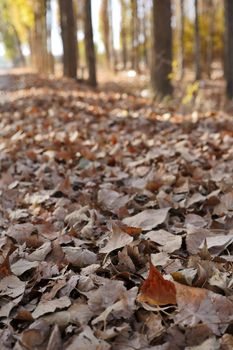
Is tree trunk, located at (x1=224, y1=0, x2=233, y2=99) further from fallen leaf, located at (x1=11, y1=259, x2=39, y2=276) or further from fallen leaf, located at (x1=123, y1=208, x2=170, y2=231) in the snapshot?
fallen leaf, located at (x1=11, y1=259, x2=39, y2=276)

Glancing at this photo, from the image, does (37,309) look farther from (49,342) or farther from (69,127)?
(69,127)

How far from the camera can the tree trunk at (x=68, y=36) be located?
47.6 ft

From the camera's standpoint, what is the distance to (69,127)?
646 centimetres

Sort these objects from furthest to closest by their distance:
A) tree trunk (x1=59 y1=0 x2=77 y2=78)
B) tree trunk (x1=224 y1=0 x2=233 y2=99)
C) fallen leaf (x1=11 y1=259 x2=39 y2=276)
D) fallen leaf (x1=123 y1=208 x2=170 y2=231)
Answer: tree trunk (x1=59 y1=0 x2=77 y2=78)
tree trunk (x1=224 y1=0 x2=233 y2=99)
fallen leaf (x1=123 y1=208 x2=170 y2=231)
fallen leaf (x1=11 y1=259 x2=39 y2=276)

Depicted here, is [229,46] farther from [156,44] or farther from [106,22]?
[106,22]

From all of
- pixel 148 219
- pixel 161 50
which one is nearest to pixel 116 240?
pixel 148 219

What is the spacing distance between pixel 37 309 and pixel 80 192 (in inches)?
67.3

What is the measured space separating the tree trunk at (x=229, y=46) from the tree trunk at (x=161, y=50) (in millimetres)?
1549

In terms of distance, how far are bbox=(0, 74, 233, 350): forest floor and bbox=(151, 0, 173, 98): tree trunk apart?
3.94 m

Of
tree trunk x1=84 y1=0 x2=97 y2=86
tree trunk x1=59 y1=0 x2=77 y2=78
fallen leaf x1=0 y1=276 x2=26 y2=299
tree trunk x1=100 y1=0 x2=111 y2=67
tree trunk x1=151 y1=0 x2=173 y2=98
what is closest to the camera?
fallen leaf x1=0 y1=276 x2=26 y2=299

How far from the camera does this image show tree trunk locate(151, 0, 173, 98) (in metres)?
8.94

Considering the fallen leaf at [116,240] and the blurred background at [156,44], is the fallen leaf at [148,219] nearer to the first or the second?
the fallen leaf at [116,240]

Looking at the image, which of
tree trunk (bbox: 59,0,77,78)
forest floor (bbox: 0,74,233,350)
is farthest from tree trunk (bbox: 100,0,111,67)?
forest floor (bbox: 0,74,233,350)

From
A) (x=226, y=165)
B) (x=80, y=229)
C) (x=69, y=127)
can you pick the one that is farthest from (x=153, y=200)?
(x=69, y=127)
